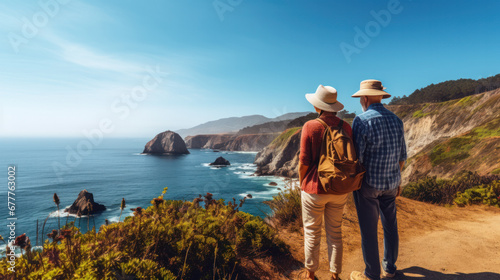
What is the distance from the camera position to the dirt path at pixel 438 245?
10.6 feet

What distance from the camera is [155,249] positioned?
8.27ft

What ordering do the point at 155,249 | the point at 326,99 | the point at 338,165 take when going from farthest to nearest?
the point at 326,99
the point at 155,249
the point at 338,165

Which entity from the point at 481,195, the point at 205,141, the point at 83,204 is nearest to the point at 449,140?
the point at 481,195

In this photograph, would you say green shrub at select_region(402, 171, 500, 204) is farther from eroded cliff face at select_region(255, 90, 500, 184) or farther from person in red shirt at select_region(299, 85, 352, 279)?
person in red shirt at select_region(299, 85, 352, 279)

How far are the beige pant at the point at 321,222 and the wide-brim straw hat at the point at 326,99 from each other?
37.7 inches

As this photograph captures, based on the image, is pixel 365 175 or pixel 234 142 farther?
pixel 234 142

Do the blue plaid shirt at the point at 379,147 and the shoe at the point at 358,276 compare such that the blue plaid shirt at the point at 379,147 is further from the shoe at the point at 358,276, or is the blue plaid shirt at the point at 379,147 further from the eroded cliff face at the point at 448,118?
the eroded cliff face at the point at 448,118

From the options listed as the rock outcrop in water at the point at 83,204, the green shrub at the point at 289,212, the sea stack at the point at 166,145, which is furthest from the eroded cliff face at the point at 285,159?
the sea stack at the point at 166,145

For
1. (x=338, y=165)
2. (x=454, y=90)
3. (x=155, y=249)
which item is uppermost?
(x=454, y=90)

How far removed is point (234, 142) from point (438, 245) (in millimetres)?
131055

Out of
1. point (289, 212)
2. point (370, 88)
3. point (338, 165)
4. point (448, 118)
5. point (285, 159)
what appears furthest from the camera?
point (285, 159)

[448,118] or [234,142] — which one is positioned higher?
[448,118]

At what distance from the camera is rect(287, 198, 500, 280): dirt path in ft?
10.6

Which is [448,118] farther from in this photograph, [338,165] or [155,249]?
[155,249]
